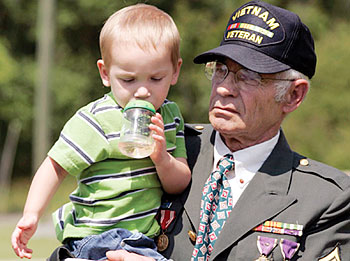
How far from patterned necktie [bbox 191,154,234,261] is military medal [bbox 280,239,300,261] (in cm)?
32

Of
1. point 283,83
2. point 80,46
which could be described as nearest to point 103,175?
point 283,83

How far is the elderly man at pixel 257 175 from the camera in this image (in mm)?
3422

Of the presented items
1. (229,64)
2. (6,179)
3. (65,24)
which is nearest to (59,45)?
(65,24)

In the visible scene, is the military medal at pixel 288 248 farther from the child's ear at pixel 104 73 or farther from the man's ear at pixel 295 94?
the child's ear at pixel 104 73

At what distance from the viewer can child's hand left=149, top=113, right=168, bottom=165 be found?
10.6ft

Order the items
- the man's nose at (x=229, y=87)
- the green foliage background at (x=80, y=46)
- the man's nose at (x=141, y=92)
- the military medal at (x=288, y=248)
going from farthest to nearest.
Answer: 1. the green foliage background at (x=80, y=46)
2. the man's nose at (x=229, y=87)
3. the military medal at (x=288, y=248)
4. the man's nose at (x=141, y=92)

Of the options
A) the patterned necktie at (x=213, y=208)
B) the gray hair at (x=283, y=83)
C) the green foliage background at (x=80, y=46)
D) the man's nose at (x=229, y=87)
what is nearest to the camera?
the patterned necktie at (x=213, y=208)

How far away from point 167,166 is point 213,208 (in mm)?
368

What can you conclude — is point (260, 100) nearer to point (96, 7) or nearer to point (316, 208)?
point (316, 208)

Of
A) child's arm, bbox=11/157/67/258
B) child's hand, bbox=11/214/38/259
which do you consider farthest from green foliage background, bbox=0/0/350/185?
child's hand, bbox=11/214/38/259

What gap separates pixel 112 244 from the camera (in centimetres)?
333

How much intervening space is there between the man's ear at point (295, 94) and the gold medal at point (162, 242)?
3.01ft

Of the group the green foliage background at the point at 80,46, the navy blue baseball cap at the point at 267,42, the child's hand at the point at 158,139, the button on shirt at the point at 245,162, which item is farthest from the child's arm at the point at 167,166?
the green foliage background at the point at 80,46

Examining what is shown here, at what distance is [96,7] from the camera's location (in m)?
25.6
